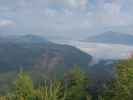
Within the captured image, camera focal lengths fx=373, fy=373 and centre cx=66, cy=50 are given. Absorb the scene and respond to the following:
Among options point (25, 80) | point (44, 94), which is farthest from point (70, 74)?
point (44, 94)

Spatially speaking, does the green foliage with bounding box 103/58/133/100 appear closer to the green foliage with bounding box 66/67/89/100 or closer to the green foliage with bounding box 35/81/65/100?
the green foliage with bounding box 66/67/89/100

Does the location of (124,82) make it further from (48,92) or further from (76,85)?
(48,92)

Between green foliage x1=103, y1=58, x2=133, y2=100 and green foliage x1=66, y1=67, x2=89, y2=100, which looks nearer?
green foliage x1=103, y1=58, x2=133, y2=100

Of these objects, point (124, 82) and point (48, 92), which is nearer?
point (48, 92)

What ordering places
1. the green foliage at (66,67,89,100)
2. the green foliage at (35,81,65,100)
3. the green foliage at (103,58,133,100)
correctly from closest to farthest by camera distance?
the green foliage at (35,81,65,100), the green foliage at (103,58,133,100), the green foliage at (66,67,89,100)

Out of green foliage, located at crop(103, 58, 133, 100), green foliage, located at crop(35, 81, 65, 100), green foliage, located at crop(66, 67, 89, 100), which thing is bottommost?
green foliage, located at crop(66, 67, 89, 100)

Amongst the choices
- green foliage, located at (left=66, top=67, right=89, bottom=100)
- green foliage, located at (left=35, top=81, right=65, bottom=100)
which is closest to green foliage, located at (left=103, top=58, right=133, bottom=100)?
green foliage, located at (left=66, top=67, right=89, bottom=100)

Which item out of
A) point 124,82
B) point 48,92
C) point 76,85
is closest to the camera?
point 48,92

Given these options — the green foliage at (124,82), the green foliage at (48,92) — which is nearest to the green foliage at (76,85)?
the green foliage at (124,82)

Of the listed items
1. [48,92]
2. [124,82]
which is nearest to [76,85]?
[124,82]

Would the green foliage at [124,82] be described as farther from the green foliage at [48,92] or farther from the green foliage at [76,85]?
the green foliage at [48,92]

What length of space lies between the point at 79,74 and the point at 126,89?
22689mm

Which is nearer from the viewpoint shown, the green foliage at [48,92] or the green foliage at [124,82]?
the green foliage at [48,92]

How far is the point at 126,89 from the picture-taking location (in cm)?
6550
